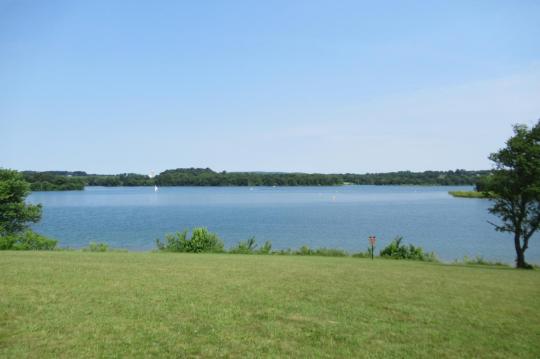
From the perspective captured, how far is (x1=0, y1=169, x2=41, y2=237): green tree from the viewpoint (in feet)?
107

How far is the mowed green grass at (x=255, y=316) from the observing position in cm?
678

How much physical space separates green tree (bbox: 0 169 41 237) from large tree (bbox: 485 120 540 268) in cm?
3279

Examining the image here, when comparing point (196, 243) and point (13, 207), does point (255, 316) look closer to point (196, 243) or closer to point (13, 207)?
point (196, 243)

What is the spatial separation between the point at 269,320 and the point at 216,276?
5.14m

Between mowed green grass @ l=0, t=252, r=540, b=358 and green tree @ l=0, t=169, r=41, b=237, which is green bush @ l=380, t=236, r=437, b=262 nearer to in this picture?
mowed green grass @ l=0, t=252, r=540, b=358

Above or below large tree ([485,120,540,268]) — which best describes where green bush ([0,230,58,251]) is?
below

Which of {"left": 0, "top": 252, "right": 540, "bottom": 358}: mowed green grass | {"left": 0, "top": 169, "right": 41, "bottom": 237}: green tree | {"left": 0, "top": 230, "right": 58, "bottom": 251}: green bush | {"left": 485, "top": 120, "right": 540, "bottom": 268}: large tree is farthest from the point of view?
{"left": 0, "top": 169, "right": 41, "bottom": 237}: green tree

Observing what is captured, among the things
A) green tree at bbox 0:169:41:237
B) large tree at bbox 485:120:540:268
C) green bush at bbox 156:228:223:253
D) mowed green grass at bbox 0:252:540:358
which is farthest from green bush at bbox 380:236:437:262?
green tree at bbox 0:169:41:237

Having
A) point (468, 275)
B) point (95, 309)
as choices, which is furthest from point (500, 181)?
point (95, 309)

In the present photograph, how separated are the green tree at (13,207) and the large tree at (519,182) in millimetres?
32788

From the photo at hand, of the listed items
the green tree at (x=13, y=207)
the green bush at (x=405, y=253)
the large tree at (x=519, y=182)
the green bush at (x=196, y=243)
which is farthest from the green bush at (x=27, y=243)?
the large tree at (x=519, y=182)

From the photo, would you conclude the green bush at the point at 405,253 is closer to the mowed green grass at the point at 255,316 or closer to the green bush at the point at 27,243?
the mowed green grass at the point at 255,316

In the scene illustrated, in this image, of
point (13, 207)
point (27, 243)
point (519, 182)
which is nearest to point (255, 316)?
point (519, 182)

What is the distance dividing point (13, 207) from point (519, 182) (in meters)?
34.4
